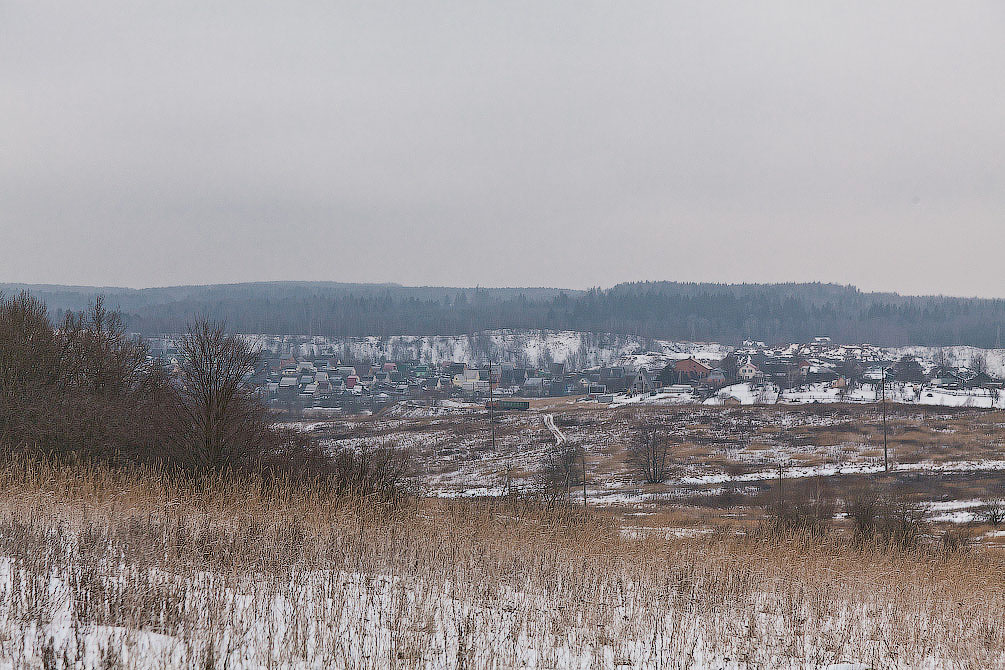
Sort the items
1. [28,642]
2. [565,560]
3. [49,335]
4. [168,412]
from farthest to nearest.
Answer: [49,335]
[168,412]
[565,560]
[28,642]

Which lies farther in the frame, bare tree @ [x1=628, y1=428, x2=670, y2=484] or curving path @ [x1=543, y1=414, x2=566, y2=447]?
curving path @ [x1=543, y1=414, x2=566, y2=447]

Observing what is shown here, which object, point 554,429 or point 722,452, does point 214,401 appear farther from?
point 554,429

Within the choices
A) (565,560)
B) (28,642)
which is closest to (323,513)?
(565,560)

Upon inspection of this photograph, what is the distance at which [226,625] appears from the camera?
5.11 m

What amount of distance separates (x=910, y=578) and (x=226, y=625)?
8290 mm

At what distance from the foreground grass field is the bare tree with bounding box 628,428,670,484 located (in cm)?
4530

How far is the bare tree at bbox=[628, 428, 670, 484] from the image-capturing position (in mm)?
54069

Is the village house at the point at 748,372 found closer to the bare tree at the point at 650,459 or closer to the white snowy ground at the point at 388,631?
the bare tree at the point at 650,459

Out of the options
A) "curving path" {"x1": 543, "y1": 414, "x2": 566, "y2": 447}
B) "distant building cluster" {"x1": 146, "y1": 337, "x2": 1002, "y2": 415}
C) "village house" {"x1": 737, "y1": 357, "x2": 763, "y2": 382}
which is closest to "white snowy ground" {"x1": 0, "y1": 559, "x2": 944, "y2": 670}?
"curving path" {"x1": 543, "y1": 414, "x2": 566, "y2": 447}

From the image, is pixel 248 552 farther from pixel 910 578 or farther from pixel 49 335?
pixel 49 335

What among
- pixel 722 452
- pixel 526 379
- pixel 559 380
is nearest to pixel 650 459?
pixel 722 452

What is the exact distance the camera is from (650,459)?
55.7 metres

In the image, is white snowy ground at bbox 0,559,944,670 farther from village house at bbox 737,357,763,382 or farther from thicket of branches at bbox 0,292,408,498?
village house at bbox 737,357,763,382

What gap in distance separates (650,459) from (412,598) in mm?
51333
